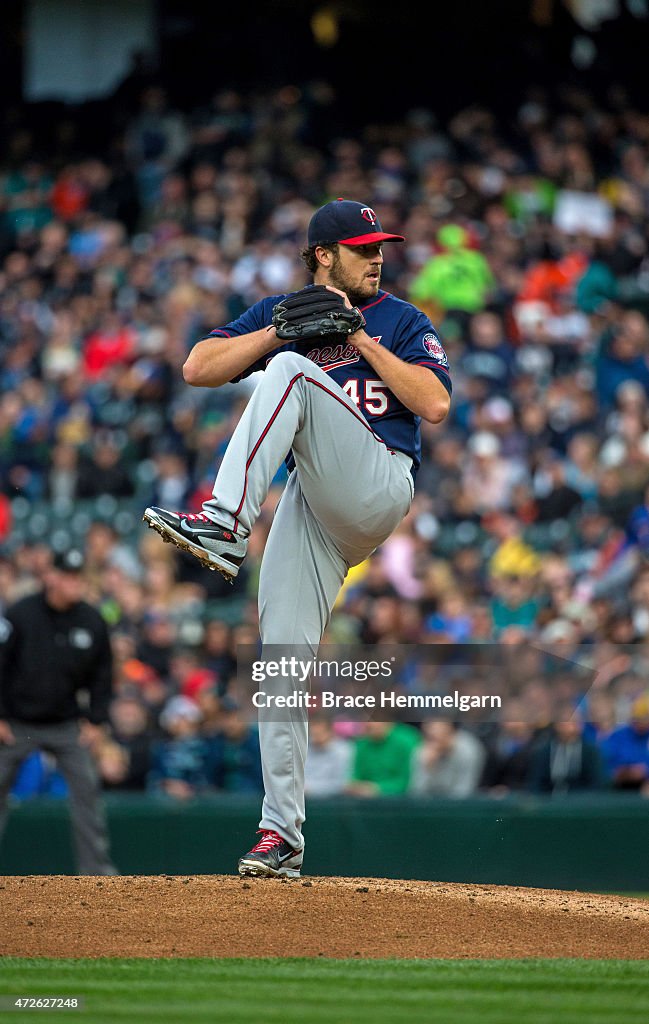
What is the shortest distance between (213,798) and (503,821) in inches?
67.0

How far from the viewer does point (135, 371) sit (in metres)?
14.2

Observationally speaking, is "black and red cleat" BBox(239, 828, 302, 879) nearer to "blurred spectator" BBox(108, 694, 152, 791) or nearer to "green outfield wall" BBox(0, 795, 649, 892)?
"green outfield wall" BBox(0, 795, 649, 892)

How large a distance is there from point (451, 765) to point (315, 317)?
463 centimetres

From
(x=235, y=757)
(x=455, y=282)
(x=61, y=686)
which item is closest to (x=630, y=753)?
(x=235, y=757)

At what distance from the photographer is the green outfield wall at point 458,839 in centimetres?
898

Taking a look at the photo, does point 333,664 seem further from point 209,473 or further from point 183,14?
point 183,14

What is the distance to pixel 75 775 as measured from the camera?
27.5ft

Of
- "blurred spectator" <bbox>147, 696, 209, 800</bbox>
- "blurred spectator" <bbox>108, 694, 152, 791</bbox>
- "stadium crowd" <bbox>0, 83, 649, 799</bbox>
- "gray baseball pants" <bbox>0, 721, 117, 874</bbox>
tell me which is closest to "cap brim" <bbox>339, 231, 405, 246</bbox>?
"gray baseball pants" <bbox>0, 721, 117, 874</bbox>

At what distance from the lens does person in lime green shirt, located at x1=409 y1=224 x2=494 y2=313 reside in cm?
1331

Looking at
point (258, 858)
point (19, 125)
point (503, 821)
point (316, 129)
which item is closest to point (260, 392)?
point (258, 858)

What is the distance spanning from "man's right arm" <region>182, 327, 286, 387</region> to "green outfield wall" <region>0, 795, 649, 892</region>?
4132 mm

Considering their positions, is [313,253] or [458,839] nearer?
[313,253]

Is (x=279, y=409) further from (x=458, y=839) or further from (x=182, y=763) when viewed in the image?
(x=182, y=763)

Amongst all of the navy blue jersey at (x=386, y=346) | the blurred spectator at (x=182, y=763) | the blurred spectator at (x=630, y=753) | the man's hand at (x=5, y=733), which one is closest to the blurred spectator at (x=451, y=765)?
the blurred spectator at (x=630, y=753)
